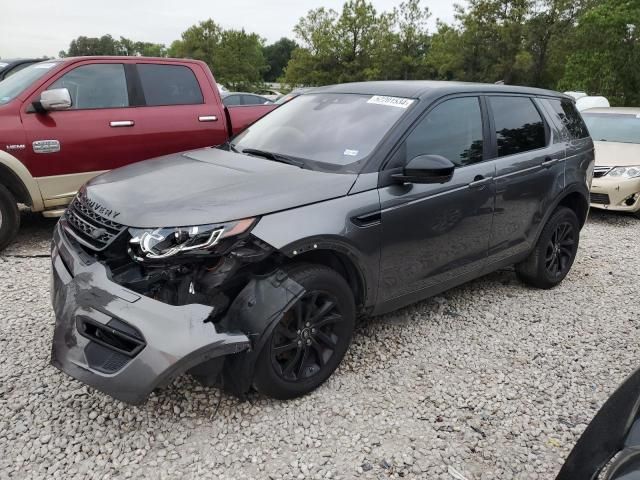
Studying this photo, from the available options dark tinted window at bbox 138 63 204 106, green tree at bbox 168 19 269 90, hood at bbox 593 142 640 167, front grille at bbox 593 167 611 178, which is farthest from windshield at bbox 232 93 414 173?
green tree at bbox 168 19 269 90

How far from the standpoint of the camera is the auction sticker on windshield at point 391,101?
3369 millimetres

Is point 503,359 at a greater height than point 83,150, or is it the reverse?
point 83,150

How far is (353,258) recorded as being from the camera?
2.94m

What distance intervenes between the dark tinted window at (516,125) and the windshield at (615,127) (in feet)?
16.8

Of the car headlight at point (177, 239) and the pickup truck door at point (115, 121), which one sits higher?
the pickup truck door at point (115, 121)

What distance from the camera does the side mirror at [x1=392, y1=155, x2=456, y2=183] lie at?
298 centimetres

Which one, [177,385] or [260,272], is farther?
[177,385]

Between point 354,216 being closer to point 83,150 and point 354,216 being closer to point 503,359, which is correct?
point 503,359

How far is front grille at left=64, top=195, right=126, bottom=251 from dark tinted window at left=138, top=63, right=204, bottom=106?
9.35ft

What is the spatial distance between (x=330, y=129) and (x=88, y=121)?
9.43 feet

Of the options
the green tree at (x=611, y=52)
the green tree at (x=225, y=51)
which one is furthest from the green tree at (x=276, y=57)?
the green tree at (x=611, y=52)

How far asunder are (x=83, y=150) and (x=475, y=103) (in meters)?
3.64

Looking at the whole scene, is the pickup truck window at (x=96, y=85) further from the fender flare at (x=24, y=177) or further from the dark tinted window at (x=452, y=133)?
the dark tinted window at (x=452, y=133)

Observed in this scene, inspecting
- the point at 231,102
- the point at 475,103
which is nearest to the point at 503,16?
the point at 231,102
